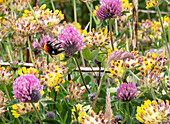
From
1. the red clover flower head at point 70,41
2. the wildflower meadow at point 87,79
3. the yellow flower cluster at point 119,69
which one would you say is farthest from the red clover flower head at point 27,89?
the yellow flower cluster at point 119,69

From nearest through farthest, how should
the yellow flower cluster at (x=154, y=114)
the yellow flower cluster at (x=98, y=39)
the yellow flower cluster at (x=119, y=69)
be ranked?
1. the yellow flower cluster at (x=154, y=114)
2. the yellow flower cluster at (x=119, y=69)
3. the yellow flower cluster at (x=98, y=39)

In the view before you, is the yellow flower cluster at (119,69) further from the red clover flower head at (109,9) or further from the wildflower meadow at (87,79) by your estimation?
the red clover flower head at (109,9)

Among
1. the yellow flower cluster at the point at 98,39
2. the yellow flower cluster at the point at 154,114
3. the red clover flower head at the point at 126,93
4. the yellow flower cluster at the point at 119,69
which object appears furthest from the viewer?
the yellow flower cluster at the point at 98,39

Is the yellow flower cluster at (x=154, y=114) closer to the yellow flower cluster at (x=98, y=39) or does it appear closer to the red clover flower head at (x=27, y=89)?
the red clover flower head at (x=27, y=89)

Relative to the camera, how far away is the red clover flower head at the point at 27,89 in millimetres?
592

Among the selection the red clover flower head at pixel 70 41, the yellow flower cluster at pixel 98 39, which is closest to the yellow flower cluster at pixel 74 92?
the red clover flower head at pixel 70 41

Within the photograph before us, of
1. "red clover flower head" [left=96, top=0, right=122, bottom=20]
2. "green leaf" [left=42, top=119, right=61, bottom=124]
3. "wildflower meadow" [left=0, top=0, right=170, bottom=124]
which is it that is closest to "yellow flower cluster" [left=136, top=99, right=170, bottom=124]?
"wildflower meadow" [left=0, top=0, right=170, bottom=124]

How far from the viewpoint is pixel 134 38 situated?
1.15 m

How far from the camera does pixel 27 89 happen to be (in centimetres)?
60

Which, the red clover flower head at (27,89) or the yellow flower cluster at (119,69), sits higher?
the red clover flower head at (27,89)

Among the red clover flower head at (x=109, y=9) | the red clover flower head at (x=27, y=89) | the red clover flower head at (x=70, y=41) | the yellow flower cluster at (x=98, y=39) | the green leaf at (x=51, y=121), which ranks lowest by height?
the green leaf at (x=51, y=121)

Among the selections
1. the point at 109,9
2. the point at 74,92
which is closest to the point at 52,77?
the point at 74,92

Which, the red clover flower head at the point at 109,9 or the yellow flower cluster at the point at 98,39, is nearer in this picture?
the red clover flower head at the point at 109,9

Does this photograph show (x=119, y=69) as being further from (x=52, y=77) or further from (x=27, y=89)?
(x=27, y=89)
